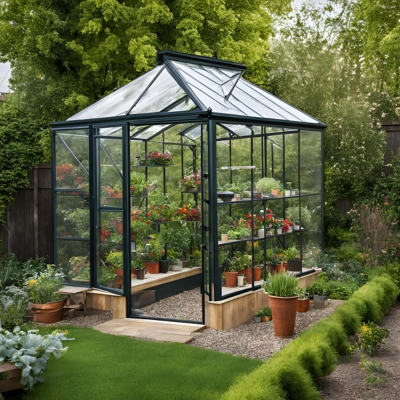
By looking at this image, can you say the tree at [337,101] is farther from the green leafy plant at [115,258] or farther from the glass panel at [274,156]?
the green leafy plant at [115,258]

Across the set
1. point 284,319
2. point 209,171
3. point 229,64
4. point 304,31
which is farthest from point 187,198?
point 304,31

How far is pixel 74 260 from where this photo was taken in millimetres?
9195

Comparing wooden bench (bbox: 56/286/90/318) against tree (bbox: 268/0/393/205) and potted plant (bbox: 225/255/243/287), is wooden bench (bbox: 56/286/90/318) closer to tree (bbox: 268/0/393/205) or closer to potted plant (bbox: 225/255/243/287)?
potted plant (bbox: 225/255/243/287)

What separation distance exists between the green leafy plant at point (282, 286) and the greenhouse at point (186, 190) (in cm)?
76

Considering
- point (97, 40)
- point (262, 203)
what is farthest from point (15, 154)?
point (262, 203)

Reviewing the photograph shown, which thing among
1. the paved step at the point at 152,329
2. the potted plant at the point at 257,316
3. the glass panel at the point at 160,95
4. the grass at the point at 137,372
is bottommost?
the grass at the point at 137,372

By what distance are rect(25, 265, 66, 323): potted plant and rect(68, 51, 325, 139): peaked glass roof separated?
2478mm

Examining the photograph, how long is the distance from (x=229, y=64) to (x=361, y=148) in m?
3.88

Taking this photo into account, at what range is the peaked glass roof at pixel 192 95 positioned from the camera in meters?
8.27

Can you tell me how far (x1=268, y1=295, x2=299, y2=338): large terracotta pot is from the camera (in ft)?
24.1

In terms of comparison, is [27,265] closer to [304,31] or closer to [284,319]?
[284,319]

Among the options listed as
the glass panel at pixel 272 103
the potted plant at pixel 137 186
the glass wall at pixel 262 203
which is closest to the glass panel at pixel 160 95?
the glass wall at pixel 262 203

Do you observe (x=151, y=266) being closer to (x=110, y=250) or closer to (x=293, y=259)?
(x=110, y=250)

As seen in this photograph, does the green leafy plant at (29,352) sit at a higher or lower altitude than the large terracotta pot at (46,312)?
higher
